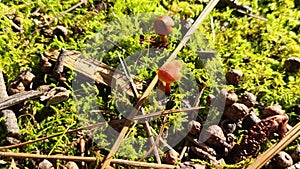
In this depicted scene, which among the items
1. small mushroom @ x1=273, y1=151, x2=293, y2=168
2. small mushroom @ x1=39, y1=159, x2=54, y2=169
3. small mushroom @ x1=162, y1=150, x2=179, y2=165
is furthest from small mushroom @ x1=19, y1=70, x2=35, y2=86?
small mushroom @ x1=273, y1=151, x2=293, y2=168

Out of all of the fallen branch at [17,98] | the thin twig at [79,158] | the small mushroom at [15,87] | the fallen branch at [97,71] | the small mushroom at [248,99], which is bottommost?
the thin twig at [79,158]

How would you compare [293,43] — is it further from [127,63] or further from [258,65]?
[127,63]

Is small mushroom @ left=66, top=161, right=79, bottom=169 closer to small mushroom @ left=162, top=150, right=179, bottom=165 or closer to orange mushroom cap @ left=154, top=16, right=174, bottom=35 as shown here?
small mushroom @ left=162, top=150, right=179, bottom=165

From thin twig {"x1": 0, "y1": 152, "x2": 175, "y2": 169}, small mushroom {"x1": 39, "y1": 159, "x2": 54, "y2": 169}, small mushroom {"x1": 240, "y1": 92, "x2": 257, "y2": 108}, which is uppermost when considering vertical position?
small mushroom {"x1": 240, "y1": 92, "x2": 257, "y2": 108}

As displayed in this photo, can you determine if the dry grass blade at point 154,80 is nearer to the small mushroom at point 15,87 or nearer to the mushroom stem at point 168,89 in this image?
the mushroom stem at point 168,89

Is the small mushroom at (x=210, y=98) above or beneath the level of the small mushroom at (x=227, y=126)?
above

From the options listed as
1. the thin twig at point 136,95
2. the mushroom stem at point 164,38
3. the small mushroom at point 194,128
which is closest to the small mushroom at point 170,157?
the thin twig at point 136,95

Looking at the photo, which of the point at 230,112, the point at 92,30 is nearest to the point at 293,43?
the point at 230,112
